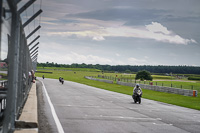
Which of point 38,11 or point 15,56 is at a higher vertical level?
point 38,11

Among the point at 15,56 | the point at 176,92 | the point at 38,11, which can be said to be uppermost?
the point at 38,11

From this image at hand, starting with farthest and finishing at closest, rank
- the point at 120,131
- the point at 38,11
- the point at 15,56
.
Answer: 1. the point at 120,131
2. the point at 38,11
3. the point at 15,56

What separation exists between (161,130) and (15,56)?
597cm

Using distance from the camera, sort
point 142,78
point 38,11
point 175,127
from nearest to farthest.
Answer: point 38,11, point 175,127, point 142,78

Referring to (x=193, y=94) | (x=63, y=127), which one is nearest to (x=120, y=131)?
(x=63, y=127)

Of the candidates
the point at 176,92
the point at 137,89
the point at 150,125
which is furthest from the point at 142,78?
the point at 150,125

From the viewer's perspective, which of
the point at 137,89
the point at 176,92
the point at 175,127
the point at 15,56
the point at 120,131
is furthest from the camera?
the point at 176,92

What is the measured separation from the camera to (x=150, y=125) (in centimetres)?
1195

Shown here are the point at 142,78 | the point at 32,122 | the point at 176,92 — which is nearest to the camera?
the point at 32,122

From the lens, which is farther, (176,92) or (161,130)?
(176,92)

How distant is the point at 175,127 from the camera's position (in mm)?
11797

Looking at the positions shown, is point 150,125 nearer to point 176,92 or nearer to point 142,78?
point 176,92

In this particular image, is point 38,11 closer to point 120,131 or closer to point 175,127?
point 120,131

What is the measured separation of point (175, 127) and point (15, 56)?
279 inches
